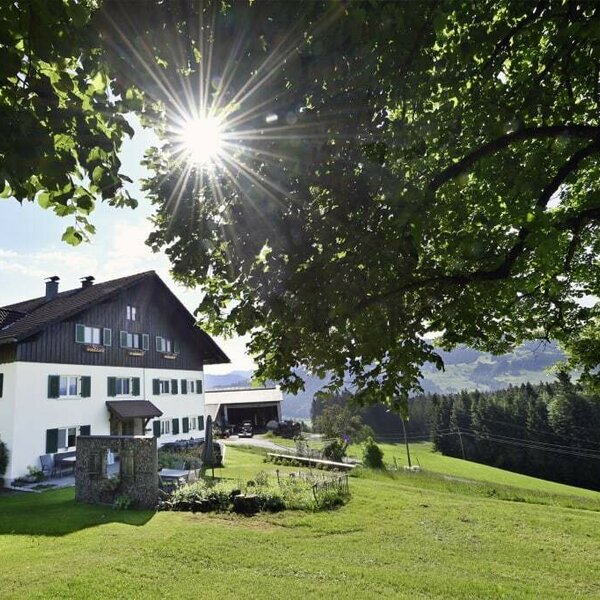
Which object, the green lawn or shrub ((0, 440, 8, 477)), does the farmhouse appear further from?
the green lawn

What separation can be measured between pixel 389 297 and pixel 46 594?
22.8ft

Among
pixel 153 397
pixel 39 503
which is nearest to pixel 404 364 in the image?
pixel 39 503

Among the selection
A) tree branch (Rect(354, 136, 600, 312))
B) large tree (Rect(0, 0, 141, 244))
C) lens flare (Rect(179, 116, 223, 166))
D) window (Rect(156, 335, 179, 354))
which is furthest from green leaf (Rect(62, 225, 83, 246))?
window (Rect(156, 335, 179, 354))

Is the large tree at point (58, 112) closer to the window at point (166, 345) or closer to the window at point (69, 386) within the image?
the window at point (69, 386)

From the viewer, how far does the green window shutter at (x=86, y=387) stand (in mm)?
23156

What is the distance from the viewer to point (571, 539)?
1147 centimetres

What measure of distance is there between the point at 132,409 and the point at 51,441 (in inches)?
192

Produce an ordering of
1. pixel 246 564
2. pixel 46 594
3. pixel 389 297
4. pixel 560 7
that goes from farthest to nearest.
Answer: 1. pixel 246 564
2. pixel 46 594
3. pixel 389 297
4. pixel 560 7

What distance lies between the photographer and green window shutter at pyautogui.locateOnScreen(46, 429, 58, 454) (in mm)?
20797

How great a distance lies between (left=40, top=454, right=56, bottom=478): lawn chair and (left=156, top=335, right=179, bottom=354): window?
10.1 metres

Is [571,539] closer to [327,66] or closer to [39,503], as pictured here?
[327,66]

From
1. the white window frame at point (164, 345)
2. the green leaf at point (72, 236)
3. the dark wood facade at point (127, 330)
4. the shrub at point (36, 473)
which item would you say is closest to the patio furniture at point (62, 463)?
the shrub at point (36, 473)

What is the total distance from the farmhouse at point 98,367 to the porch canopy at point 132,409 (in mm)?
78

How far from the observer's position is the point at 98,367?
2438cm
